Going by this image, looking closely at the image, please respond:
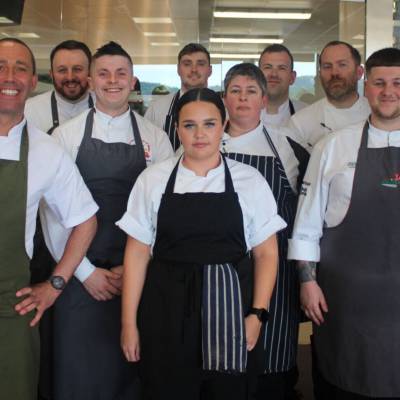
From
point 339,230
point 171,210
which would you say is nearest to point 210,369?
point 171,210

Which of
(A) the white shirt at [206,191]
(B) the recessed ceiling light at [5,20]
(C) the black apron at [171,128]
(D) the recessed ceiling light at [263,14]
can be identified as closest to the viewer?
(A) the white shirt at [206,191]

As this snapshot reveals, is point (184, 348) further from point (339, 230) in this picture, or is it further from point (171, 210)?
point (339, 230)

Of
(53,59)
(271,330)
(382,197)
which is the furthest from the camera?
(53,59)

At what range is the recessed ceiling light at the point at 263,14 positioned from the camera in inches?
198

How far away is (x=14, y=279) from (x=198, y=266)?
522 millimetres

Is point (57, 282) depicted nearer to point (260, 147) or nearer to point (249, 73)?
point (260, 147)

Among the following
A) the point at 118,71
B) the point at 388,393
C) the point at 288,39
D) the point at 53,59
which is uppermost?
the point at 288,39

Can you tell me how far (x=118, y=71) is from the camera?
2217 mm

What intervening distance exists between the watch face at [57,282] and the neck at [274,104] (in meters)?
1.57

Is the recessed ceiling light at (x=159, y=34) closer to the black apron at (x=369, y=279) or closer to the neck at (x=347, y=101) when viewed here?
the neck at (x=347, y=101)

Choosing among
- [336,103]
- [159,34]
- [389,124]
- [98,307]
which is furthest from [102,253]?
[159,34]

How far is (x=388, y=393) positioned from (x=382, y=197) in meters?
0.62

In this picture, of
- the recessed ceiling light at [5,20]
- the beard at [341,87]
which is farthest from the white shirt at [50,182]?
the recessed ceiling light at [5,20]

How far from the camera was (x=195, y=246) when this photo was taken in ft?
5.61
